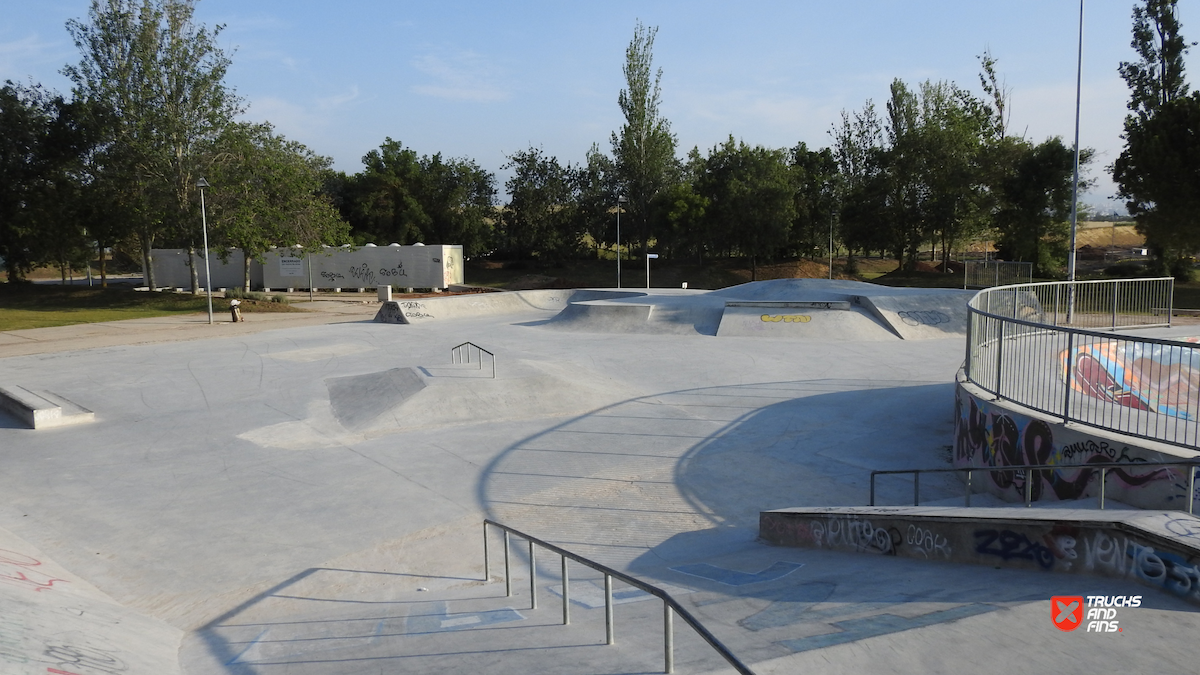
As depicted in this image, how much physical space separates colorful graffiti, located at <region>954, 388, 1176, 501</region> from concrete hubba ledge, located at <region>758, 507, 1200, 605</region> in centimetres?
128

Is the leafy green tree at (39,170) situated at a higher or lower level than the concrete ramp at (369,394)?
higher

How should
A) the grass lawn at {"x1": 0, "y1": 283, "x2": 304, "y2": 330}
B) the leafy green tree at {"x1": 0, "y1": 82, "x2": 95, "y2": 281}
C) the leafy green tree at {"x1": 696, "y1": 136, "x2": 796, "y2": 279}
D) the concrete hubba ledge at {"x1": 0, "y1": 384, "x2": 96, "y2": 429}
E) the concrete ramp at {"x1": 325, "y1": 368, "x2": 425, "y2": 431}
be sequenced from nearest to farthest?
the concrete hubba ledge at {"x1": 0, "y1": 384, "x2": 96, "y2": 429} → the concrete ramp at {"x1": 325, "y1": 368, "x2": 425, "y2": 431} → the grass lawn at {"x1": 0, "y1": 283, "x2": 304, "y2": 330} → the leafy green tree at {"x1": 0, "y1": 82, "x2": 95, "y2": 281} → the leafy green tree at {"x1": 696, "y1": 136, "x2": 796, "y2": 279}

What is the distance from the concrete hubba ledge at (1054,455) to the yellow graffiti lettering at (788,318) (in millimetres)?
14211

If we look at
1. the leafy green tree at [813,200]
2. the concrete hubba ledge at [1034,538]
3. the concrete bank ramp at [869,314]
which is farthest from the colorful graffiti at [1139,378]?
the leafy green tree at [813,200]

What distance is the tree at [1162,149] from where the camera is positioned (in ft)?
108

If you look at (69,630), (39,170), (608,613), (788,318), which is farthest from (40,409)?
(39,170)

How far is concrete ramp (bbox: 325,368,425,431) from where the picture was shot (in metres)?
15.0

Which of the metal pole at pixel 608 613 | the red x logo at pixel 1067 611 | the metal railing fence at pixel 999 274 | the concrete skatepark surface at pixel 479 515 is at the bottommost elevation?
the concrete skatepark surface at pixel 479 515

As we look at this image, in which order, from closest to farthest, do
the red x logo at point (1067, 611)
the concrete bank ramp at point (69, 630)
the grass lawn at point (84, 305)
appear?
the red x logo at point (1067, 611) → the concrete bank ramp at point (69, 630) → the grass lawn at point (84, 305)

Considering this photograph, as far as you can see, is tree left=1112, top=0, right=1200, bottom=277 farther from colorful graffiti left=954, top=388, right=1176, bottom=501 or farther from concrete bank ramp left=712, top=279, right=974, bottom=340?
colorful graffiti left=954, top=388, right=1176, bottom=501

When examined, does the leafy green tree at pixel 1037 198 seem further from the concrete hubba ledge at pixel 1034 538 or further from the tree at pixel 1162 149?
the concrete hubba ledge at pixel 1034 538

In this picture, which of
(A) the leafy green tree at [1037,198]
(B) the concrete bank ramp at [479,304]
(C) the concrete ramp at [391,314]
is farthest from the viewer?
(A) the leafy green tree at [1037,198]

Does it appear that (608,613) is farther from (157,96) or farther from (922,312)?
(157,96)

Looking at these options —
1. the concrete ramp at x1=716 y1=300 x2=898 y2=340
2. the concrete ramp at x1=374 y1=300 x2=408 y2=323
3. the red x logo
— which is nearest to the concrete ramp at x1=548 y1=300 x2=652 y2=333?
the concrete ramp at x1=716 y1=300 x2=898 y2=340
